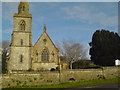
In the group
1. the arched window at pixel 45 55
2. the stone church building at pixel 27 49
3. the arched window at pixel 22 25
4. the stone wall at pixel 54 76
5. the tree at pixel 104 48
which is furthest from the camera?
the arched window at pixel 45 55

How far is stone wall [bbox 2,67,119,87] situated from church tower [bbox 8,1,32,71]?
1524cm

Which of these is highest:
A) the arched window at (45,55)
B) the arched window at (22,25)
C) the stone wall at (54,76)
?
the arched window at (22,25)

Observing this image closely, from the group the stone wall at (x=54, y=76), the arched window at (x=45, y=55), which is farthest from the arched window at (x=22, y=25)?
the stone wall at (x=54, y=76)

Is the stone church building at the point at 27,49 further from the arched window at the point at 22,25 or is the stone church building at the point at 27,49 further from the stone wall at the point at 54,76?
the stone wall at the point at 54,76

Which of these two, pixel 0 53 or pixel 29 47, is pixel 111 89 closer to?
pixel 29 47

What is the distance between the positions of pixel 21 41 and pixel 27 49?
2.28m

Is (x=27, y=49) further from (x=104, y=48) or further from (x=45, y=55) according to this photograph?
(x=104, y=48)

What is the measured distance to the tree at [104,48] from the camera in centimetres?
4488

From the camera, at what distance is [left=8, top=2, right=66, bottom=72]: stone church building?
43.9 metres

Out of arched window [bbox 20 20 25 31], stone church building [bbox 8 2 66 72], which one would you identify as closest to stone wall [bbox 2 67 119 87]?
stone church building [bbox 8 2 66 72]

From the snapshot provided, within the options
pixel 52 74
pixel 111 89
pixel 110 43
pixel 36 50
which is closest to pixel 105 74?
pixel 52 74

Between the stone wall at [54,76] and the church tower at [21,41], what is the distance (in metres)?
15.2

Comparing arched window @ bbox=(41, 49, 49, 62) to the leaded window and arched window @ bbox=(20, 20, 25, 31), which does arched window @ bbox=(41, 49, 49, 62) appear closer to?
the leaded window

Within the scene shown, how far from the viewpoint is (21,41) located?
45125mm
